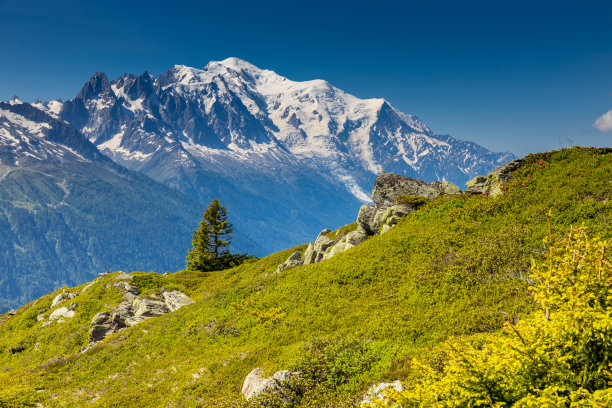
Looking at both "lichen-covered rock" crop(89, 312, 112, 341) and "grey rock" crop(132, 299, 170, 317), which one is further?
"grey rock" crop(132, 299, 170, 317)

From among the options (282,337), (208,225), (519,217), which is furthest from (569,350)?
(208,225)

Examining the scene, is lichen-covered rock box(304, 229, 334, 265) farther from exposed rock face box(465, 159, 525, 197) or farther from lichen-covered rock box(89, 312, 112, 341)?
lichen-covered rock box(89, 312, 112, 341)

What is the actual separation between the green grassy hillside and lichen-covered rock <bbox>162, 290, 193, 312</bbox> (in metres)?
4.40

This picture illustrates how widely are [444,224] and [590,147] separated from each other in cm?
1496

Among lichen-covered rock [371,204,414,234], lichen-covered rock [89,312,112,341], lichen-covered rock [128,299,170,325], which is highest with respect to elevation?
lichen-covered rock [371,204,414,234]

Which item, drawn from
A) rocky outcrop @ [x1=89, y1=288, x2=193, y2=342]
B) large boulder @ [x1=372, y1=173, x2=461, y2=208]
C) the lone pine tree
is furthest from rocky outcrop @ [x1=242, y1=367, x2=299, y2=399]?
the lone pine tree

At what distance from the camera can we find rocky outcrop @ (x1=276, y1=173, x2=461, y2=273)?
110 ft

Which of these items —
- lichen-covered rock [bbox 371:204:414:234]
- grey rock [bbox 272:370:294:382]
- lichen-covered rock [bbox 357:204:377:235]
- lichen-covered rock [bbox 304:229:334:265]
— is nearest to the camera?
grey rock [bbox 272:370:294:382]

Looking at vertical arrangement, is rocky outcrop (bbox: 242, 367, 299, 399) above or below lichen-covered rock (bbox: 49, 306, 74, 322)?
below

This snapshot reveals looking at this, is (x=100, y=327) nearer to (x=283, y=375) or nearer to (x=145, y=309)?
(x=145, y=309)

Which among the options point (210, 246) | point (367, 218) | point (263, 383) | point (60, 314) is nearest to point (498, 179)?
point (367, 218)

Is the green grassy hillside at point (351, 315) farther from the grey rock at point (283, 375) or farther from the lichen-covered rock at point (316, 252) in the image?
the lichen-covered rock at point (316, 252)

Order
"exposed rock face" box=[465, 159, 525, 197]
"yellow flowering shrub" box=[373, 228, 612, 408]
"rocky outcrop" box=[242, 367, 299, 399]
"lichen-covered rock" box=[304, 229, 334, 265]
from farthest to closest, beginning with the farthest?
"lichen-covered rock" box=[304, 229, 334, 265] < "exposed rock face" box=[465, 159, 525, 197] < "rocky outcrop" box=[242, 367, 299, 399] < "yellow flowering shrub" box=[373, 228, 612, 408]

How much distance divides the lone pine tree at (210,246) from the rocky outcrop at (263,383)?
39.5 meters
